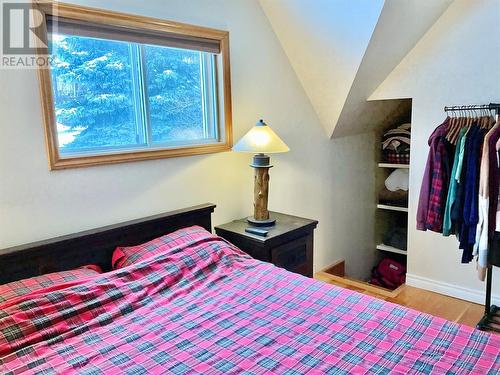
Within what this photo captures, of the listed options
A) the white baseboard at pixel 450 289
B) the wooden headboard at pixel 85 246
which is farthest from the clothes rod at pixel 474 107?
the wooden headboard at pixel 85 246

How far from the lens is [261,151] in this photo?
2406 mm

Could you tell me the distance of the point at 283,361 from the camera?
1.28 meters

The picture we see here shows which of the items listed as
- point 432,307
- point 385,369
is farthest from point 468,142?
point 385,369

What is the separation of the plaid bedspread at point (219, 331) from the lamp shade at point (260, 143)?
34.4 inches

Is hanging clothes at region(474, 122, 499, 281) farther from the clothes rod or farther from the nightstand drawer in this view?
the nightstand drawer

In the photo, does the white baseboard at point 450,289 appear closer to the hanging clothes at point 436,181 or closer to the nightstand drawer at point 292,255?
the hanging clothes at point 436,181

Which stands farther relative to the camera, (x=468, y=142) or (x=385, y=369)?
(x=468, y=142)

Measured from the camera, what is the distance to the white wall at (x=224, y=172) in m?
1.83

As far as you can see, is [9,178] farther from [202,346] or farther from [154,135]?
[202,346]

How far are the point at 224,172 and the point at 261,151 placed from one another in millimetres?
429

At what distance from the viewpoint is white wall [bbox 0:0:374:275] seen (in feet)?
6.00

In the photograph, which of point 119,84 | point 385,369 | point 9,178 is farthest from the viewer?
point 119,84

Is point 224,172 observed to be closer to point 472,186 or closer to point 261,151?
point 261,151

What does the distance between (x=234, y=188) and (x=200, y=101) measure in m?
0.65
